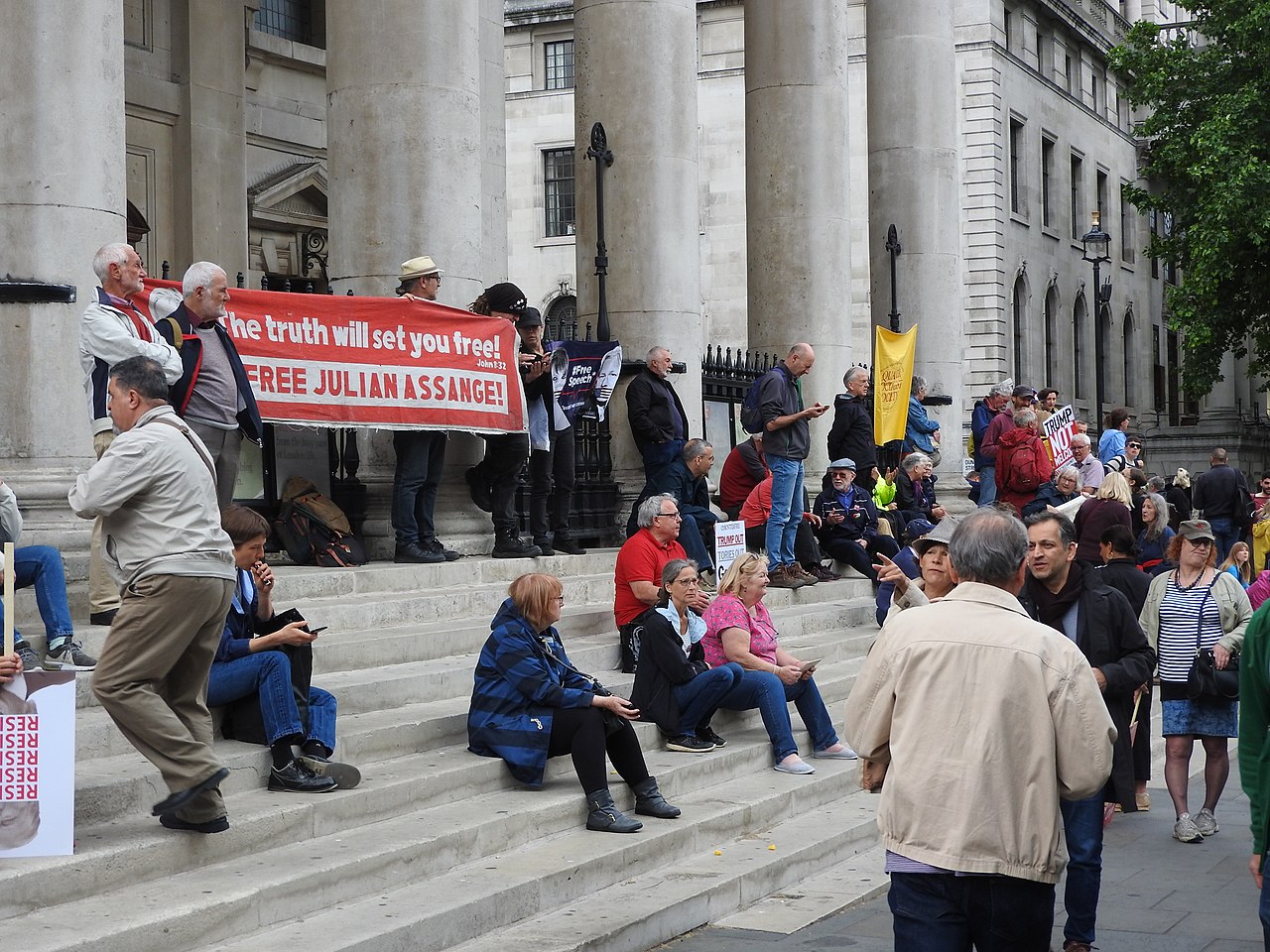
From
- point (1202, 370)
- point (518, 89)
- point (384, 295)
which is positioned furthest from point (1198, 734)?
point (518, 89)

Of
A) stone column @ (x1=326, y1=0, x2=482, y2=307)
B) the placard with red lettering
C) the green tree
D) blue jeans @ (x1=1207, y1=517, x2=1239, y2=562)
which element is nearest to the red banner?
stone column @ (x1=326, y1=0, x2=482, y2=307)

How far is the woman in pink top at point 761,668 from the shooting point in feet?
34.8

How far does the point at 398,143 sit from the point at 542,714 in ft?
18.6

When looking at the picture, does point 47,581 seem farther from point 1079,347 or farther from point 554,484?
point 1079,347

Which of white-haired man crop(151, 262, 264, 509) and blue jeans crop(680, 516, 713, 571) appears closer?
white-haired man crop(151, 262, 264, 509)

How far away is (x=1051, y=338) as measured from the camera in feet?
157

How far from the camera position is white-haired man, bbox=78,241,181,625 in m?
8.42

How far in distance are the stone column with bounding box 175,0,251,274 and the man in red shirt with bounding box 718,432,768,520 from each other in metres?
6.62

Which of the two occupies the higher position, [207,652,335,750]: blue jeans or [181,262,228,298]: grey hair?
[181,262,228,298]: grey hair

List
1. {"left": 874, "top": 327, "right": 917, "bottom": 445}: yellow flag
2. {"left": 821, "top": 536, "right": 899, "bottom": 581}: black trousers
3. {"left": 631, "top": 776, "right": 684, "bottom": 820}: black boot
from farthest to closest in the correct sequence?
{"left": 874, "top": 327, "right": 917, "bottom": 445}: yellow flag, {"left": 821, "top": 536, "right": 899, "bottom": 581}: black trousers, {"left": 631, "top": 776, "right": 684, "bottom": 820}: black boot

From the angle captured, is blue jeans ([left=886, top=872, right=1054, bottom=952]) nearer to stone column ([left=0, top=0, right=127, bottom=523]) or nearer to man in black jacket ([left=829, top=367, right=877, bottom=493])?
stone column ([left=0, top=0, right=127, bottom=523])

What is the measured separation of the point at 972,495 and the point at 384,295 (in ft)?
34.4

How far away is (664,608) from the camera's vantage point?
10500mm

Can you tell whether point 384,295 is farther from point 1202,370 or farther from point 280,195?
point 1202,370
